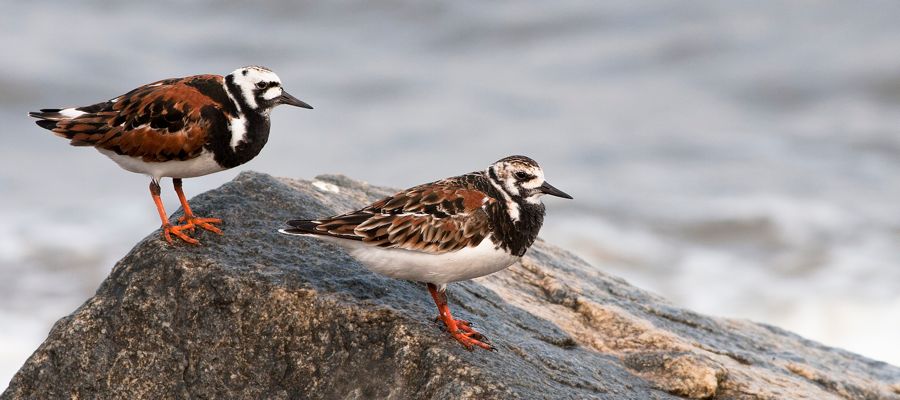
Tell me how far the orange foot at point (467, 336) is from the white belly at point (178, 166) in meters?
1.63

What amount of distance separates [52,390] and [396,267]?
1.87 metres

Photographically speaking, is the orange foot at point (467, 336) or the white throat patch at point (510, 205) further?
the white throat patch at point (510, 205)

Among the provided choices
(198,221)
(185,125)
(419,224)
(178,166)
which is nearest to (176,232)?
(198,221)

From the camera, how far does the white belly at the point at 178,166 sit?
6.37 meters

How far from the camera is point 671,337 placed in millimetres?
6941

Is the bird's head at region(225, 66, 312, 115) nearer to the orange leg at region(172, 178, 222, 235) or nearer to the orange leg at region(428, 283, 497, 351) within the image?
the orange leg at region(172, 178, 222, 235)

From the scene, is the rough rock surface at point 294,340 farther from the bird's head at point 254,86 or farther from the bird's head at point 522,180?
the bird's head at point 522,180

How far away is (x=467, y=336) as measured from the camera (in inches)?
220

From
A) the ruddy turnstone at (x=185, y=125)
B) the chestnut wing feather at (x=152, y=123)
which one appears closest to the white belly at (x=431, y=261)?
the ruddy turnstone at (x=185, y=125)

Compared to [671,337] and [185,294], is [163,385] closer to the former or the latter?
[185,294]

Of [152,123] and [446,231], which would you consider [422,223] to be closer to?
[446,231]

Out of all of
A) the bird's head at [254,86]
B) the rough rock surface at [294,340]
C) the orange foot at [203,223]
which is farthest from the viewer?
the bird's head at [254,86]

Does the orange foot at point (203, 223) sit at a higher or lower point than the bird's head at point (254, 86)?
lower

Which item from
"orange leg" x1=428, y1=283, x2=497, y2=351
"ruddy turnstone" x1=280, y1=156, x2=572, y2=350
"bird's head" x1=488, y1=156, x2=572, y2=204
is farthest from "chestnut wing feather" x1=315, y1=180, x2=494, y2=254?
"orange leg" x1=428, y1=283, x2=497, y2=351
